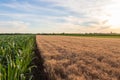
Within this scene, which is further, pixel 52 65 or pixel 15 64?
pixel 52 65

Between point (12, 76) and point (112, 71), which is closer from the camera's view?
point (12, 76)

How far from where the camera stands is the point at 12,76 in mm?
4734

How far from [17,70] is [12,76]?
46cm

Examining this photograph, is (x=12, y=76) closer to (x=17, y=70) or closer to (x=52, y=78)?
(x=17, y=70)

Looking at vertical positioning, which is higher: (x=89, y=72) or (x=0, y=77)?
(x=0, y=77)

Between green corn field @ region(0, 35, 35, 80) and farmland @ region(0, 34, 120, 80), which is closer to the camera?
green corn field @ region(0, 35, 35, 80)

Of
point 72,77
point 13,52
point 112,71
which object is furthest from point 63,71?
point 13,52

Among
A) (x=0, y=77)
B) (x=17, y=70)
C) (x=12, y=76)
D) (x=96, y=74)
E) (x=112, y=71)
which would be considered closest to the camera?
(x=0, y=77)

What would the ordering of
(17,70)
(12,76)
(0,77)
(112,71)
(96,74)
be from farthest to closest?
(112,71), (96,74), (17,70), (12,76), (0,77)

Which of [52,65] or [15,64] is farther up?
[15,64]

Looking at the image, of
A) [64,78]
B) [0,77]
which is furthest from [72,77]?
[0,77]

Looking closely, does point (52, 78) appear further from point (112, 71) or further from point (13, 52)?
point (13, 52)

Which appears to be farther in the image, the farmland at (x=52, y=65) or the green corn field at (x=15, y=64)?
the farmland at (x=52, y=65)

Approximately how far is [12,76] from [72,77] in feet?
7.42
